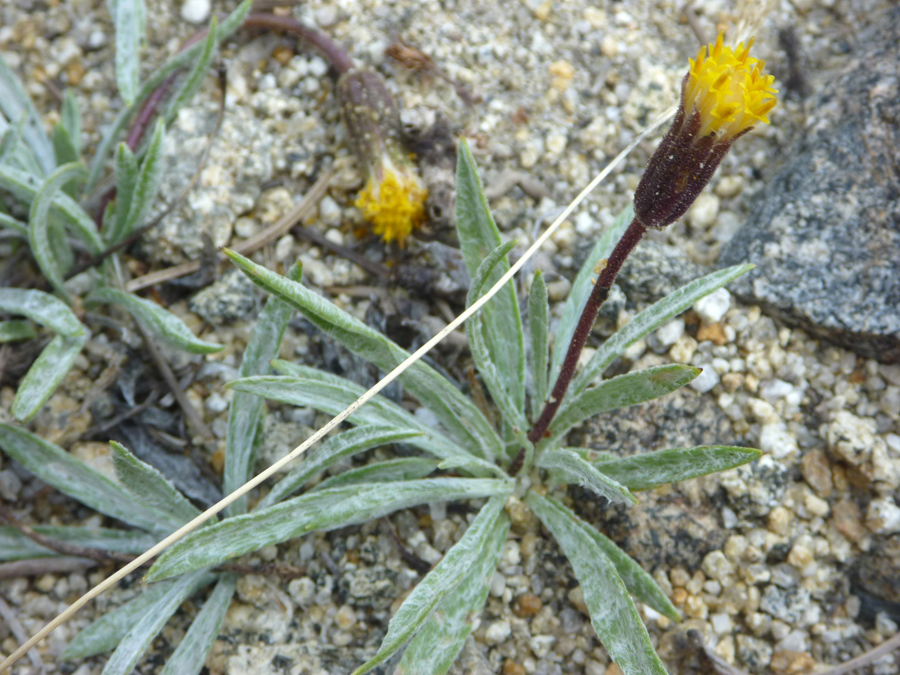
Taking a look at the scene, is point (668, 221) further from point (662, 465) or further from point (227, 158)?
point (227, 158)

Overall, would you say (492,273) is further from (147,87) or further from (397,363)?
(147,87)

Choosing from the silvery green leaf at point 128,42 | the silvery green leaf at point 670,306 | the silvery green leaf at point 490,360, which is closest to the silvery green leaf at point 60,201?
the silvery green leaf at point 128,42

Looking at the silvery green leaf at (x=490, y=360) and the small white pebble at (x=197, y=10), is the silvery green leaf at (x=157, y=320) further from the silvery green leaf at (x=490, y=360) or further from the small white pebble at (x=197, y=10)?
the small white pebble at (x=197, y=10)

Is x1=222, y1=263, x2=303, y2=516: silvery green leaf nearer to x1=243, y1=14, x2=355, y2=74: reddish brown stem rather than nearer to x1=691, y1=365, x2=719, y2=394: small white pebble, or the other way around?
x1=243, y1=14, x2=355, y2=74: reddish brown stem

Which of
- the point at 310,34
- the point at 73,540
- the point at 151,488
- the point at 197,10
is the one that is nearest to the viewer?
the point at 151,488

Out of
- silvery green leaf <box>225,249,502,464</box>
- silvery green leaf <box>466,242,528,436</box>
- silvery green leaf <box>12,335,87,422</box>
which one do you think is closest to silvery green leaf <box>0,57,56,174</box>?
silvery green leaf <box>12,335,87,422</box>

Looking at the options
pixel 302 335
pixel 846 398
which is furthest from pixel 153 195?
pixel 846 398

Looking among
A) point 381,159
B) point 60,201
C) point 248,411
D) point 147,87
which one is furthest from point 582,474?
point 147,87
